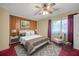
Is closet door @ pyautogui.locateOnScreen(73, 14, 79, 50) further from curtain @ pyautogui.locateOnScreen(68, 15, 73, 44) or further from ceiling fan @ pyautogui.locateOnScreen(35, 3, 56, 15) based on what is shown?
ceiling fan @ pyautogui.locateOnScreen(35, 3, 56, 15)

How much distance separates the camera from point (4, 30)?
1503 millimetres

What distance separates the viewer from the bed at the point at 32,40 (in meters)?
1.64

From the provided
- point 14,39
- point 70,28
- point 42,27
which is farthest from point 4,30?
point 70,28

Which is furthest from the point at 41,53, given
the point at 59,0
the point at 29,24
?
the point at 59,0

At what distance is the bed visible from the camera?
1.64 meters

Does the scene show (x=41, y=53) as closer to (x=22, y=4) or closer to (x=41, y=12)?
(x=41, y=12)

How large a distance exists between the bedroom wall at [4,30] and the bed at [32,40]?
0.29m

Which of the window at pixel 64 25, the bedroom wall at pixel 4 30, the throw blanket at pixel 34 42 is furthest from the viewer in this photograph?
the throw blanket at pixel 34 42

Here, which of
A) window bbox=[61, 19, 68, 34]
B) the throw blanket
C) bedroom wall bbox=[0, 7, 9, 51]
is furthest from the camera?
the throw blanket

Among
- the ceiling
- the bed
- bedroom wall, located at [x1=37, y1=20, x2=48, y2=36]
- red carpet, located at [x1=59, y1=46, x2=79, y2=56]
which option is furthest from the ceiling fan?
red carpet, located at [x1=59, y1=46, x2=79, y2=56]

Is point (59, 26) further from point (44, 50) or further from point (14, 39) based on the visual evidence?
point (14, 39)

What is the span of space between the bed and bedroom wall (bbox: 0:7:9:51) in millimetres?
288

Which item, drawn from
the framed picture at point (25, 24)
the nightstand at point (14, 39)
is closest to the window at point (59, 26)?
the framed picture at point (25, 24)

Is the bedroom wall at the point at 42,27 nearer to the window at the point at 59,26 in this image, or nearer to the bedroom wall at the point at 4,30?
the window at the point at 59,26
